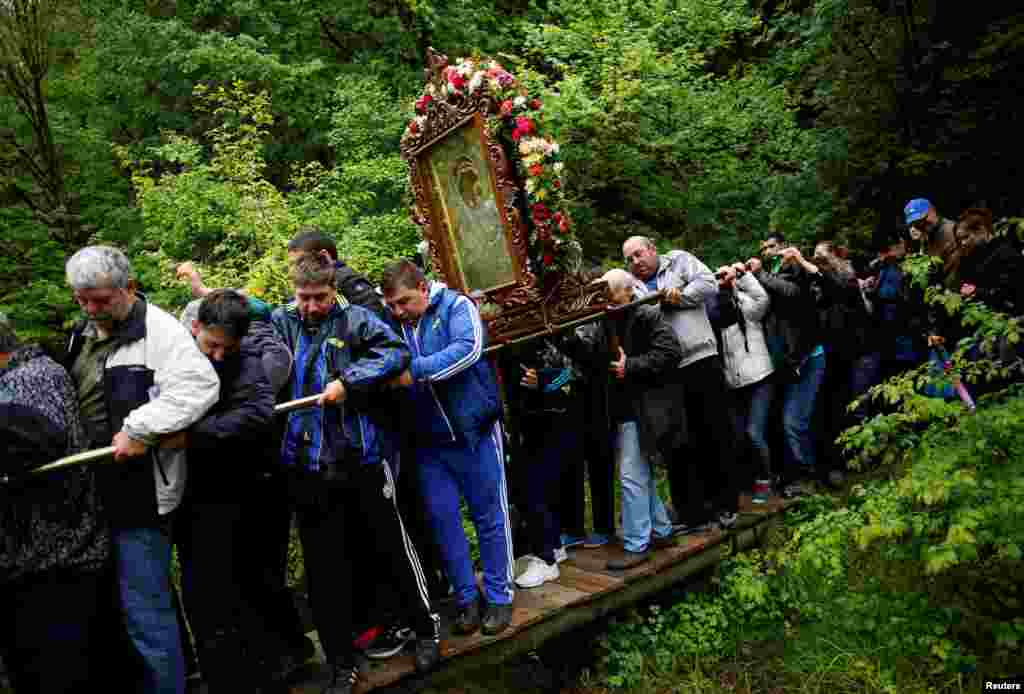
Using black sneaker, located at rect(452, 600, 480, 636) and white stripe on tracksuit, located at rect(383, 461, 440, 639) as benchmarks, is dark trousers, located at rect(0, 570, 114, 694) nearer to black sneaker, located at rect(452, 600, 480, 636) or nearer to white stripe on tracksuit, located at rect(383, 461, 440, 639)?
white stripe on tracksuit, located at rect(383, 461, 440, 639)

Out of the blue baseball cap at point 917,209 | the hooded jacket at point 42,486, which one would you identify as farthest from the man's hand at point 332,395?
the blue baseball cap at point 917,209

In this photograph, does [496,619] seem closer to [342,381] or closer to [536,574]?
[536,574]

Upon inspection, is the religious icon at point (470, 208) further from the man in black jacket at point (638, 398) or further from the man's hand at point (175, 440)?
the man's hand at point (175, 440)

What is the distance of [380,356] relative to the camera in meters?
3.63

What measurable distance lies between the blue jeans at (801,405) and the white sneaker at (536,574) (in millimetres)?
2744

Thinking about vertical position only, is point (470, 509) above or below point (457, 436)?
below

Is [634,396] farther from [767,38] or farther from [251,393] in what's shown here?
[767,38]

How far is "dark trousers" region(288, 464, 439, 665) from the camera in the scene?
352 centimetres

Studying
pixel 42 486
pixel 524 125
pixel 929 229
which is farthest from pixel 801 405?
pixel 42 486

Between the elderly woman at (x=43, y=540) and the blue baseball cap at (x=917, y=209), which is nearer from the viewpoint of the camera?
the elderly woman at (x=43, y=540)

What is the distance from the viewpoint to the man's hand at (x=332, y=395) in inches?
135

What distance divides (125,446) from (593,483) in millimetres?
3354

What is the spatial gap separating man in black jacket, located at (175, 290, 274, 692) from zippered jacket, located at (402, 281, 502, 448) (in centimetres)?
90

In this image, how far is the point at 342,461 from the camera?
3514 millimetres
